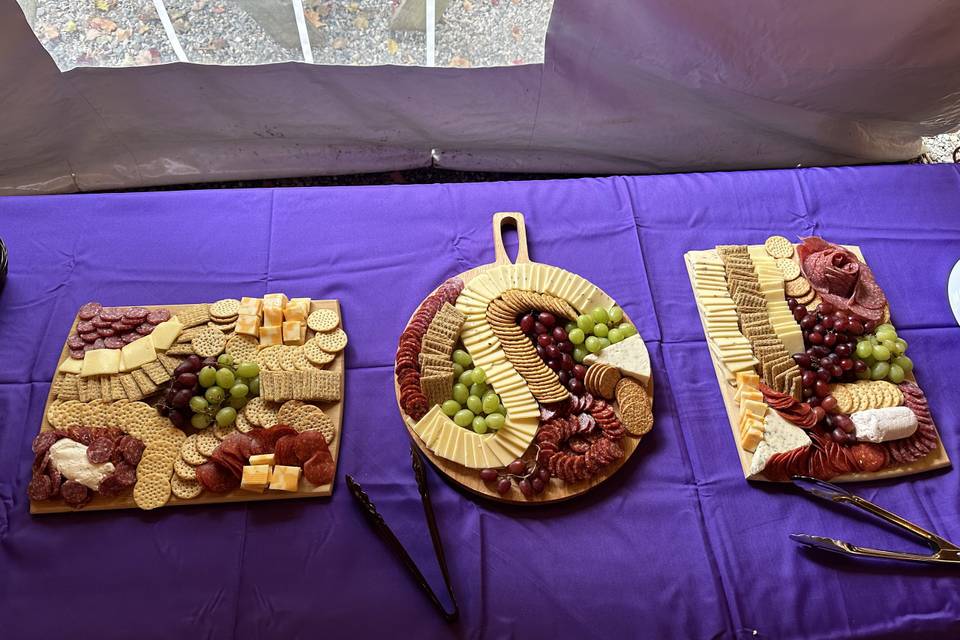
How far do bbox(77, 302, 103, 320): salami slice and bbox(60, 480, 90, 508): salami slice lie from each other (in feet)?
1.50

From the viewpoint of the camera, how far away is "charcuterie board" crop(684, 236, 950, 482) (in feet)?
5.51

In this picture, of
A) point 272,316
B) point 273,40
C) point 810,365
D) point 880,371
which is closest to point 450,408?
point 272,316

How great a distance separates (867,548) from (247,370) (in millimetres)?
1552

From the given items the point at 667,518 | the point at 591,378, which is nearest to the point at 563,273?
the point at 591,378

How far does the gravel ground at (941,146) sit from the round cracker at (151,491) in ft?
10.3

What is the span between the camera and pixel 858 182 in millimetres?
2248

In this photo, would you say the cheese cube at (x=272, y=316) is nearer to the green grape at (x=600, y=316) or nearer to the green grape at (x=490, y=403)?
the green grape at (x=490, y=403)

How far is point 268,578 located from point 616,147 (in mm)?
1982

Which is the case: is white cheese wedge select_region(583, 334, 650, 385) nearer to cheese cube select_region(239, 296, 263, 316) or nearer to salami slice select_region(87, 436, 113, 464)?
cheese cube select_region(239, 296, 263, 316)

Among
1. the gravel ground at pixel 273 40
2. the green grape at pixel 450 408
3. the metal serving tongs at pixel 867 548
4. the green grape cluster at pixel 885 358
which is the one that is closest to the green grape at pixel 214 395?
the green grape at pixel 450 408

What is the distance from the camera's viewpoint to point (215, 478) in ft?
5.09

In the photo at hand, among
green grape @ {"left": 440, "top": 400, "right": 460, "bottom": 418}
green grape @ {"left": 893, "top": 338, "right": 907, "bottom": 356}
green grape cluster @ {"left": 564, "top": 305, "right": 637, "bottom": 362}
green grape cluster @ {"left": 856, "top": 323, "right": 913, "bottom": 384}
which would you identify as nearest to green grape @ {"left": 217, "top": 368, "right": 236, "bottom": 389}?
green grape @ {"left": 440, "top": 400, "right": 460, "bottom": 418}

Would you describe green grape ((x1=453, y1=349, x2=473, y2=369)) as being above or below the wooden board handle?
below

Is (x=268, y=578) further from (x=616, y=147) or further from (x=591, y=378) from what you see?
(x=616, y=147)
